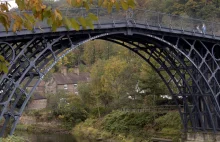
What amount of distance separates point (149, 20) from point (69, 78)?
4937cm

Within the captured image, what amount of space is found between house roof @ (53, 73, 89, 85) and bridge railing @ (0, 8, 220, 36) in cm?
4509

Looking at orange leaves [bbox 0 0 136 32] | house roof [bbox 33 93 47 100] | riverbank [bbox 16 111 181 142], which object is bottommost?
riverbank [bbox 16 111 181 142]

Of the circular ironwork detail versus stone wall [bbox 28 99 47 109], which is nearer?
the circular ironwork detail

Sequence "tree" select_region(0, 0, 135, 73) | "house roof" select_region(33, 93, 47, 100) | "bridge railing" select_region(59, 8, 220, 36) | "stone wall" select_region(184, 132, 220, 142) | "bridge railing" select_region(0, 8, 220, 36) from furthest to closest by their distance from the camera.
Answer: "house roof" select_region(33, 93, 47, 100) → "stone wall" select_region(184, 132, 220, 142) → "bridge railing" select_region(59, 8, 220, 36) → "bridge railing" select_region(0, 8, 220, 36) → "tree" select_region(0, 0, 135, 73)

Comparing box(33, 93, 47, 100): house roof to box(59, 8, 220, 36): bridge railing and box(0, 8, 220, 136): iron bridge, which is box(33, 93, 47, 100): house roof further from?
box(59, 8, 220, 36): bridge railing

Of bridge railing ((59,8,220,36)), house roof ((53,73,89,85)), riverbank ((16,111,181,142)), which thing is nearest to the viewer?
bridge railing ((59,8,220,36))

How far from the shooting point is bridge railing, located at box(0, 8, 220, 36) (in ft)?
71.6

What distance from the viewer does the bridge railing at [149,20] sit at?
859 inches

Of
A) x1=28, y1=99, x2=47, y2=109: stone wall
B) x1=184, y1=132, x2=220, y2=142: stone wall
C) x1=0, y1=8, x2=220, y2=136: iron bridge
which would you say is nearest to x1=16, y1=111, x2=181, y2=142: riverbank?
x1=184, y1=132, x2=220, y2=142: stone wall

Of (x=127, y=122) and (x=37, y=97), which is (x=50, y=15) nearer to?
(x=127, y=122)

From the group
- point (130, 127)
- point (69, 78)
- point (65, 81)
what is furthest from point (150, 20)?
point (69, 78)

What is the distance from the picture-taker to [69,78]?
237 feet

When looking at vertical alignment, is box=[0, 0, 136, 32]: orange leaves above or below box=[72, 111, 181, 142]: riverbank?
above

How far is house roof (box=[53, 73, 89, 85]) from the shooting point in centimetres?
6975
